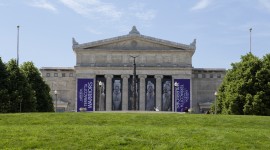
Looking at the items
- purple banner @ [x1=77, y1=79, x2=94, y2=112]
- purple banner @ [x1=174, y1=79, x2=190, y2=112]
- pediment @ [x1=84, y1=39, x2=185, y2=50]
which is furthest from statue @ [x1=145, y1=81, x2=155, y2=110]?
purple banner @ [x1=77, y1=79, x2=94, y2=112]

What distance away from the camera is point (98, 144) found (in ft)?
79.6

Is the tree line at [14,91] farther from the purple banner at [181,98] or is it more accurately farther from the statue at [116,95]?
the statue at [116,95]

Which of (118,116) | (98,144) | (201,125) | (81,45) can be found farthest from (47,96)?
(98,144)

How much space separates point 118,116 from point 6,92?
88.3 ft

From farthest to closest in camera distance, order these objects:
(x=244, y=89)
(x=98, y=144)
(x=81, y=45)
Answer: (x=81, y=45) → (x=244, y=89) → (x=98, y=144)

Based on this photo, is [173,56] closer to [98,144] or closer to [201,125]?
[201,125]

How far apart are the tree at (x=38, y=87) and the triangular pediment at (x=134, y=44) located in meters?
29.5

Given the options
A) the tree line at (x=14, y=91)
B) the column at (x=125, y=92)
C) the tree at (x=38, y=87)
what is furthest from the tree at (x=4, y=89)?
the column at (x=125, y=92)

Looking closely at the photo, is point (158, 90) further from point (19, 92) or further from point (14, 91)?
point (14, 91)

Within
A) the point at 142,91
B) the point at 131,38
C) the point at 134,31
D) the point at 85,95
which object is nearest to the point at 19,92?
the point at 85,95

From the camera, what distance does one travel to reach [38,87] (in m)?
71.8

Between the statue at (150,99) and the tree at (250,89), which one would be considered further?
the statue at (150,99)

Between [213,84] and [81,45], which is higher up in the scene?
[81,45]

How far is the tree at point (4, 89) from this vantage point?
58.4 m
